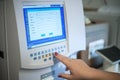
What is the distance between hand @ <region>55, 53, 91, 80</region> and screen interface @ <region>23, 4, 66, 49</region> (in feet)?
0.26

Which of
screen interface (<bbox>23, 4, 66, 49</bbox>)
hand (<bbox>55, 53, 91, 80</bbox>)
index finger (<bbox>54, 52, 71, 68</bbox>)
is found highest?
screen interface (<bbox>23, 4, 66, 49</bbox>)

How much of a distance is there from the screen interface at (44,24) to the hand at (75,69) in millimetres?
79

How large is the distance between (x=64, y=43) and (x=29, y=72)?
19cm

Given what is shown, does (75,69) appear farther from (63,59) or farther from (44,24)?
(44,24)

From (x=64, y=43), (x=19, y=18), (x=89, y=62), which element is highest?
(x=19, y=18)

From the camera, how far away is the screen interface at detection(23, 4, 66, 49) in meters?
0.65

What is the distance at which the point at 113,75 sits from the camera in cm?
69

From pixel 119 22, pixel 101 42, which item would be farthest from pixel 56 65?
pixel 119 22

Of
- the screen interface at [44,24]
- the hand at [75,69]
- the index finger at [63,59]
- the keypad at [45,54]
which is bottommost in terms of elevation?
the hand at [75,69]

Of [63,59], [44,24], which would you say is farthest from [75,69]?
[44,24]

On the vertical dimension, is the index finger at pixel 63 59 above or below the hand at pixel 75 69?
above

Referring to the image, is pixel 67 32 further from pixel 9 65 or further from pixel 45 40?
pixel 9 65

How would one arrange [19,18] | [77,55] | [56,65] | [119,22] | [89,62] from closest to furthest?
[19,18]
[56,65]
[77,55]
[89,62]
[119,22]

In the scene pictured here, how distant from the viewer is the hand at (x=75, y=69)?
0.69 metres
